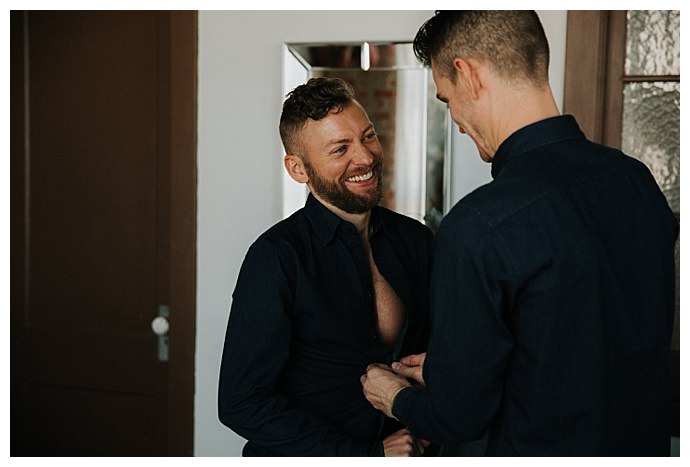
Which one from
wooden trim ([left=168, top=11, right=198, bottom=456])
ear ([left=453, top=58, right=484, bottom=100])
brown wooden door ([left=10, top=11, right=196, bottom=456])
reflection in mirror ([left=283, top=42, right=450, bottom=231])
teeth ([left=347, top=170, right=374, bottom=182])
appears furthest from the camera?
brown wooden door ([left=10, top=11, right=196, bottom=456])

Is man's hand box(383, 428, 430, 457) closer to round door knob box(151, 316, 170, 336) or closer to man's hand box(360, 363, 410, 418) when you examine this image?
man's hand box(360, 363, 410, 418)

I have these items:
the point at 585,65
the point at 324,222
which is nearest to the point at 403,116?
the point at 585,65

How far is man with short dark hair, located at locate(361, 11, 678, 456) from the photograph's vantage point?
126 cm

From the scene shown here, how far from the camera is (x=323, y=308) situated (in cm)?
175

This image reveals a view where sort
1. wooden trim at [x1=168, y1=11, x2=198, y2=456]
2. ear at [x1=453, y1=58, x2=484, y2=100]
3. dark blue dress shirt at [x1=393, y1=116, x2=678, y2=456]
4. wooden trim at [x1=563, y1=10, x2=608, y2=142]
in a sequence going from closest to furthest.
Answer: dark blue dress shirt at [x1=393, y1=116, x2=678, y2=456]
ear at [x1=453, y1=58, x2=484, y2=100]
wooden trim at [x1=563, y1=10, x2=608, y2=142]
wooden trim at [x1=168, y1=11, x2=198, y2=456]

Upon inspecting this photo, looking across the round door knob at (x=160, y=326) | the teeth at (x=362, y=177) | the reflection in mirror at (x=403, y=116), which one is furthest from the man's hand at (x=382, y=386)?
the round door knob at (x=160, y=326)

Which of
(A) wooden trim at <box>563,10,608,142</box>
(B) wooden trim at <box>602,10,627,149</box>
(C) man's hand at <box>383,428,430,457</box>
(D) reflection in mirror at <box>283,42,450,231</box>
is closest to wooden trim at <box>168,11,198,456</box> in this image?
(D) reflection in mirror at <box>283,42,450,231</box>

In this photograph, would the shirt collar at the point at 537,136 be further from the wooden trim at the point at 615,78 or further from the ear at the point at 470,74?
the wooden trim at the point at 615,78

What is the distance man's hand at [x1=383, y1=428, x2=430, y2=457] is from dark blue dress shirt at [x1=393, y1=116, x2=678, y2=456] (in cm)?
32

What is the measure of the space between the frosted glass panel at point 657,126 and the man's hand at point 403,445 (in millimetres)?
1076

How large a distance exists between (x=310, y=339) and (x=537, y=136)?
69cm

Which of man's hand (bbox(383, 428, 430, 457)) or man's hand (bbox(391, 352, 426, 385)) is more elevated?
man's hand (bbox(391, 352, 426, 385))
